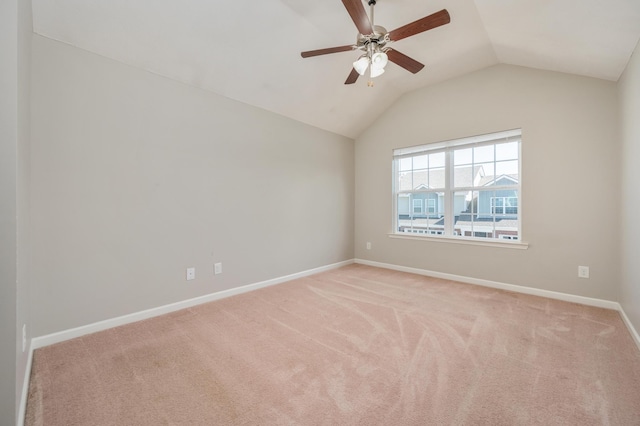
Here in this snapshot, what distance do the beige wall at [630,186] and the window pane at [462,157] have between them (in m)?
1.47

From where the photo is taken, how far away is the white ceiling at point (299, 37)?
201 centimetres

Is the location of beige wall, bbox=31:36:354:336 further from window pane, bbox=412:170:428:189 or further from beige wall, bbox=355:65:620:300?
beige wall, bbox=355:65:620:300

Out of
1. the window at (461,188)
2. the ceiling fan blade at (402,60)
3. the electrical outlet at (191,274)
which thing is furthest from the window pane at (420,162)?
the electrical outlet at (191,274)

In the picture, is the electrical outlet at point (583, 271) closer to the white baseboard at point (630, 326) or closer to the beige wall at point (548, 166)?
the beige wall at point (548, 166)

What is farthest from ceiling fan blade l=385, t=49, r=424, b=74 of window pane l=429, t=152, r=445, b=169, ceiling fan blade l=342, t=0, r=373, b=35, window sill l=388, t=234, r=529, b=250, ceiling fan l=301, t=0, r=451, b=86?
window sill l=388, t=234, r=529, b=250

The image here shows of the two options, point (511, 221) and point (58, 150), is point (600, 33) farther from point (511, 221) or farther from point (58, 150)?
point (58, 150)

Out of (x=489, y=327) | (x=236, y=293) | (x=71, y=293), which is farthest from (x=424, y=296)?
(x=71, y=293)

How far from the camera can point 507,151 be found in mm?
3451

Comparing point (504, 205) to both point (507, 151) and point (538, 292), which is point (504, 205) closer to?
point (507, 151)

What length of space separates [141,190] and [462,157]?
405cm

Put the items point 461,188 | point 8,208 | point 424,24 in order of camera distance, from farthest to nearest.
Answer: point 461,188 < point 424,24 < point 8,208

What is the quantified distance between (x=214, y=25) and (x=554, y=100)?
3.70 m

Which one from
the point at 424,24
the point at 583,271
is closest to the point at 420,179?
the point at 583,271

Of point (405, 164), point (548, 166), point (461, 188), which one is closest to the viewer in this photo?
point (548, 166)
